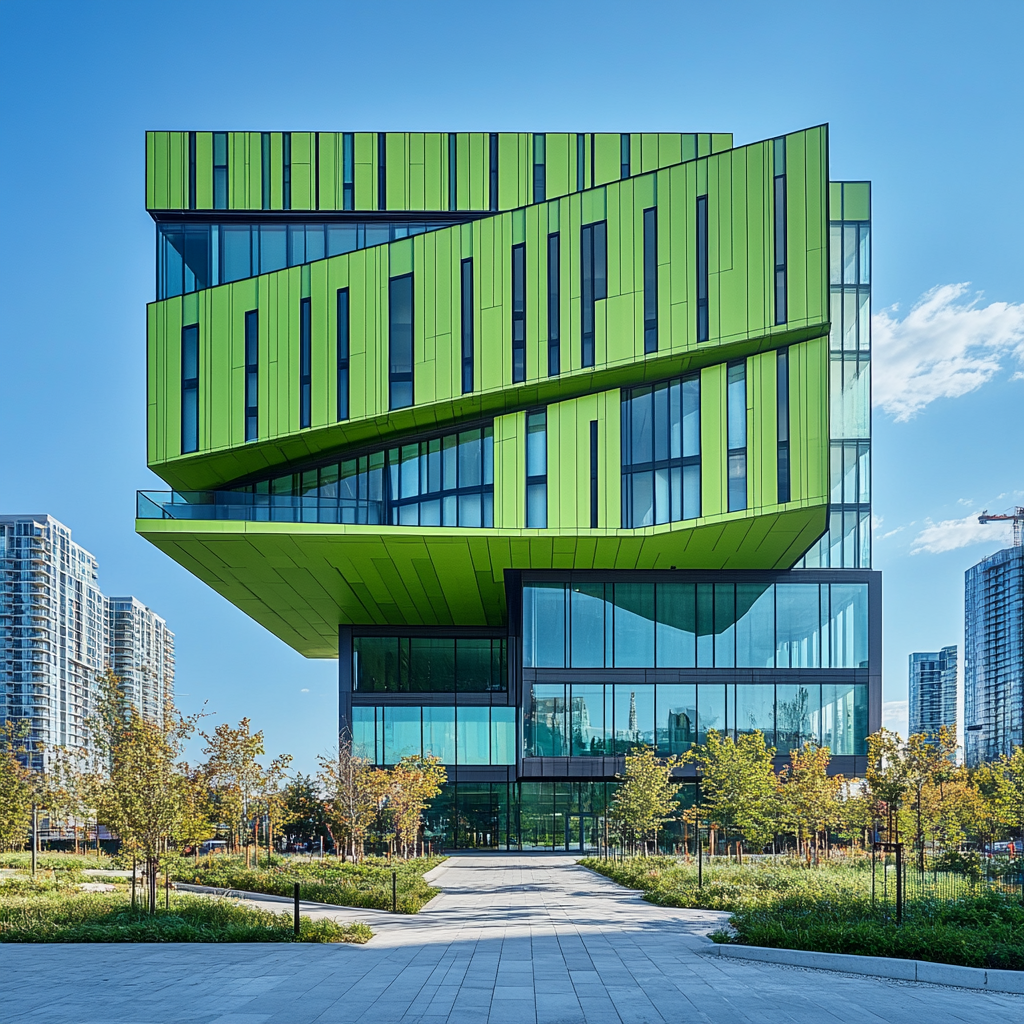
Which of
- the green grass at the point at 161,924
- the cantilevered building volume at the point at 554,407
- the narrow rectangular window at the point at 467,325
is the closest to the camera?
the green grass at the point at 161,924

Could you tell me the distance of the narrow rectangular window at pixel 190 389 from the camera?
39.8 meters

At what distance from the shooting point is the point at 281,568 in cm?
4141

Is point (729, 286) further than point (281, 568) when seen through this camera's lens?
No

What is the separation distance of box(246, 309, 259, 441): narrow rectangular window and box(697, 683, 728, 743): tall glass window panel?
21.4 m

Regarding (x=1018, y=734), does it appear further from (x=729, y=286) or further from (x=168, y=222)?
(x=168, y=222)

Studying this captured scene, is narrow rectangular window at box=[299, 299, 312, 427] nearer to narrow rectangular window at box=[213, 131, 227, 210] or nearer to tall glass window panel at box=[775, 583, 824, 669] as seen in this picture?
narrow rectangular window at box=[213, 131, 227, 210]

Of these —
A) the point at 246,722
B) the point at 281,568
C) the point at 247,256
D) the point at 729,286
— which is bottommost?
the point at 246,722

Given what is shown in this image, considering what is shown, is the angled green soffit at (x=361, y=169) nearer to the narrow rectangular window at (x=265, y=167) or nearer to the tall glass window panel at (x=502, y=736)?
the narrow rectangular window at (x=265, y=167)

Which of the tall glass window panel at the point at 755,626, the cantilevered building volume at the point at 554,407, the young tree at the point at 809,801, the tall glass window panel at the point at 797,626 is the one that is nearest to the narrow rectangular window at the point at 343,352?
the cantilevered building volume at the point at 554,407

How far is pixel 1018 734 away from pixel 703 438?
101167 millimetres

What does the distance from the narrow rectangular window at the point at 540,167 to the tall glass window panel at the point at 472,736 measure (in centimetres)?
2616

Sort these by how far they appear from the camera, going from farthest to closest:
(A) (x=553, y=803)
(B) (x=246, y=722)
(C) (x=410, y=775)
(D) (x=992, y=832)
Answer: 1. (A) (x=553, y=803)
2. (C) (x=410, y=775)
3. (D) (x=992, y=832)
4. (B) (x=246, y=722)

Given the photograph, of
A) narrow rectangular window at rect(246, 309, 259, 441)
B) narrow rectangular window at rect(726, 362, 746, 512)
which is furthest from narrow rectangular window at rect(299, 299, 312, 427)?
narrow rectangular window at rect(726, 362, 746, 512)

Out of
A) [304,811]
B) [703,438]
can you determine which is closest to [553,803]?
[304,811]
